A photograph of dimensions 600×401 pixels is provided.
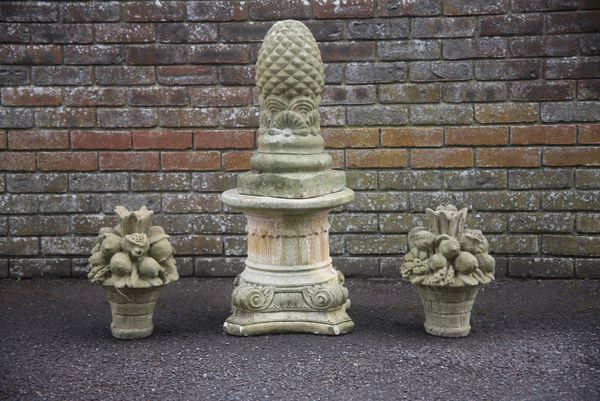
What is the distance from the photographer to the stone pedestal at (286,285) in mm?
4527

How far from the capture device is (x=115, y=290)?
445cm

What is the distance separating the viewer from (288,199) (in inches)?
175

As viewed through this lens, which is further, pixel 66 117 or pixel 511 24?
pixel 66 117

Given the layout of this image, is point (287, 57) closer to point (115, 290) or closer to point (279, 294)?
point (279, 294)

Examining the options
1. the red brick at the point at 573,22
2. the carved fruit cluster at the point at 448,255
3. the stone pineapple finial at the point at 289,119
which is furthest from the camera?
the red brick at the point at 573,22

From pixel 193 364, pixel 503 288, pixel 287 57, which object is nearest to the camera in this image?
pixel 193 364

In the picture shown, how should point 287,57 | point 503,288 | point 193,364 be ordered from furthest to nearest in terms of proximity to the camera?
point 503,288
point 287,57
point 193,364

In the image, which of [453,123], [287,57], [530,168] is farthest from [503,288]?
[287,57]

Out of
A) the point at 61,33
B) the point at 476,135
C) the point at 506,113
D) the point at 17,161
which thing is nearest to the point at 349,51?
the point at 476,135

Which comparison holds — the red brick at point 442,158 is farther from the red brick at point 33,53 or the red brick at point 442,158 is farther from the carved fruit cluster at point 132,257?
the red brick at point 33,53

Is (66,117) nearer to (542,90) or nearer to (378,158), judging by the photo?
(378,158)

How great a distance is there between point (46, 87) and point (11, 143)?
513 millimetres

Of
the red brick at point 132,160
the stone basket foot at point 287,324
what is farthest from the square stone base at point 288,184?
the red brick at point 132,160

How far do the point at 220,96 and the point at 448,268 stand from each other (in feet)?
7.74
